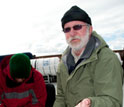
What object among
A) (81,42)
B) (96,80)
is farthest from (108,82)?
(81,42)

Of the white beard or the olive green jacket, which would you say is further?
the white beard

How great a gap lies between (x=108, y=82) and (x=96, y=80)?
5.3 inches

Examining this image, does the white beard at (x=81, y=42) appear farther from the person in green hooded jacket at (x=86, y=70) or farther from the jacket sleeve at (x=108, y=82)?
the jacket sleeve at (x=108, y=82)

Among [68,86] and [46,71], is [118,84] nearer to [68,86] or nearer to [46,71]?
[68,86]

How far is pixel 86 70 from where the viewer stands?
1.67m

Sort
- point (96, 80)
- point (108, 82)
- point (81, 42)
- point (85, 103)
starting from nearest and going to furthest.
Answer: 1. point (85, 103)
2. point (108, 82)
3. point (96, 80)
4. point (81, 42)

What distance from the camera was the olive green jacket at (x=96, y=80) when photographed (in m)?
1.39

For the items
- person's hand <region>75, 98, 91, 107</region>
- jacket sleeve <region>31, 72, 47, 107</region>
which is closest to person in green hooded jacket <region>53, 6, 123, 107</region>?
person's hand <region>75, 98, 91, 107</region>

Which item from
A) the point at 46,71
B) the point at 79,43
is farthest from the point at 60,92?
the point at 46,71

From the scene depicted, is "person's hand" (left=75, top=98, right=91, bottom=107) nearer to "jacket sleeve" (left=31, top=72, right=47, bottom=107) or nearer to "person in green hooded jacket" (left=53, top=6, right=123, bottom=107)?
"person in green hooded jacket" (left=53, top=6, right=123, bottom=107)

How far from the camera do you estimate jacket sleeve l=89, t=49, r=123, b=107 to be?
4.46 ft

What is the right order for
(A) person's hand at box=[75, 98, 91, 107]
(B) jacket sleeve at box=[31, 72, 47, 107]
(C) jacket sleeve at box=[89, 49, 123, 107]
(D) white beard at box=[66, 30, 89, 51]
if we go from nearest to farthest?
(A) person's hand at box=[75, 98, 91, 107] < (C) jacket sleeve at box=[89, 49, 123, 107] < (D) white beard at box=[66, 30, 89, 51] < (B) jacket sleeve at box=[31, 72, 47, 107]

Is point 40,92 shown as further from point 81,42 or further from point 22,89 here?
point 81,42

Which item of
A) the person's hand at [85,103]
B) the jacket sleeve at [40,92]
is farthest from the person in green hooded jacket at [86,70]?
the jacket sleeve at [40,92]
